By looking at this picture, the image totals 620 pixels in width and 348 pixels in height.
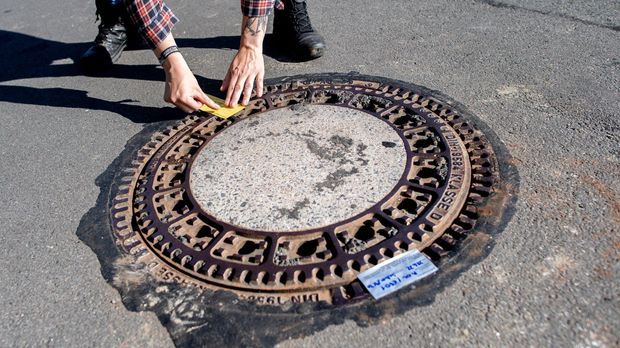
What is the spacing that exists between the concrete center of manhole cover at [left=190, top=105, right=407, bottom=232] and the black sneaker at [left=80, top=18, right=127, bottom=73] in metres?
1.41

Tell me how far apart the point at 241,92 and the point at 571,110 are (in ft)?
5.08

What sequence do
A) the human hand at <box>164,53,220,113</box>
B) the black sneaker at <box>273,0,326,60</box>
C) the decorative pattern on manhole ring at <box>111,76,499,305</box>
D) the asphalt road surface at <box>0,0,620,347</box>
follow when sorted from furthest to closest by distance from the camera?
the black sneaker at <box>273,0,326,60</box> → the human hand at <box>164,53,220,113</box> → the decorative pattern on manhole ring at <box>111,76,499,305</box> → the asphalt road surface at <box>0,0,620,347</box>

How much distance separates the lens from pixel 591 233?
70.3 inches

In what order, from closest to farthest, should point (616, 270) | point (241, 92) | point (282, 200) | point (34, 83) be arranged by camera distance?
point (616, 270)
point (282, 200)
point (241, 92)
point (34, 83)

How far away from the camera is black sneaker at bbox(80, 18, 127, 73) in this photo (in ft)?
11.3

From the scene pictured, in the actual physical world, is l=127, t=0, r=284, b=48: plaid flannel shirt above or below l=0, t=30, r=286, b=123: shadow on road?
above

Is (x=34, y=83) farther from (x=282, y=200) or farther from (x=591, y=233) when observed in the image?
(x=591, y=233)

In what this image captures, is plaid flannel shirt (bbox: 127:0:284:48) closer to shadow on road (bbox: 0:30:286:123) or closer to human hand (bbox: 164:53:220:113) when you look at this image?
human hand (bbox: 164:53:220:113)

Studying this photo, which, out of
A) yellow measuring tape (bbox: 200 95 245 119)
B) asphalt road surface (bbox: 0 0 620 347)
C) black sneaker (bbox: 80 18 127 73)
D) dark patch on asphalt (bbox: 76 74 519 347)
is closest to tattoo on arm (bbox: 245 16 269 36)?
yellow measuring tape (bbox: 200 95 245 119)

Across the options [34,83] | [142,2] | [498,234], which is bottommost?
[34,83]

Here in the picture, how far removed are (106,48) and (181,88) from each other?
1397 millimetres

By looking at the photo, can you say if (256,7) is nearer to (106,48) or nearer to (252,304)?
(106,48)

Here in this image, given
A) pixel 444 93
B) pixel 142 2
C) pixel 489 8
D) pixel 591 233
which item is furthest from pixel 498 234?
pixel 489 8

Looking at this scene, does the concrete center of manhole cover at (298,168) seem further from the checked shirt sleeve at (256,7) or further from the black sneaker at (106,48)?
the black sneaker at (106,48)
